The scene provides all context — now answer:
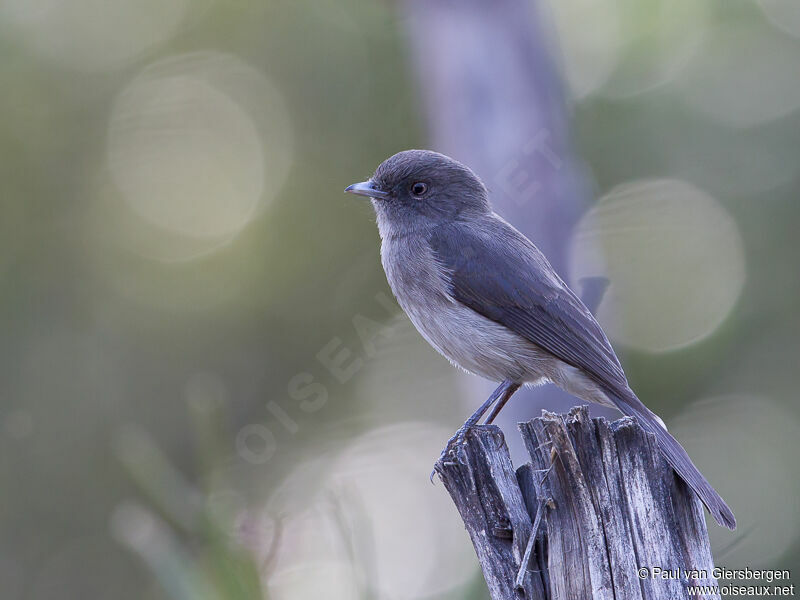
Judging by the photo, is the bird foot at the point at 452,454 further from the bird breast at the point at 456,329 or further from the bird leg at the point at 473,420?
the bird breast at the point at 456,329

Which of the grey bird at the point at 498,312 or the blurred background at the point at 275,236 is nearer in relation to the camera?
the grey bird at the point at 498,312

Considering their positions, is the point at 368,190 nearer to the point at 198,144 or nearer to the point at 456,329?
the point at 456,329

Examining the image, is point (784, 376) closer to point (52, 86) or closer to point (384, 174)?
point (384, 174)

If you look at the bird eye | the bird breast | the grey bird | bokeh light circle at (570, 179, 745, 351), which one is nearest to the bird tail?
the grey bird

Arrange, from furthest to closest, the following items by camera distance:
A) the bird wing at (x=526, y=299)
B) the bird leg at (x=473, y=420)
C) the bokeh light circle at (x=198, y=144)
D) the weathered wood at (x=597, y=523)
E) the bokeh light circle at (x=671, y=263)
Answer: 1. the bokeh light circle at (x=198, y=144)
2. the bokeh light circle at (x=671, y=263)
3. the bird wing at (x=526, y=299)
4. the bird leg at (x=473, y=420)
5. the weathered wood at (x=597, y=523)

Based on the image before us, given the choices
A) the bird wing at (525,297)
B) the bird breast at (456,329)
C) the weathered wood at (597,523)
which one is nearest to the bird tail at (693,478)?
the weathered wood at (597,523)

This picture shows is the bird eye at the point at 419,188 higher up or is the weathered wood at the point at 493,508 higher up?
the bird eye at the point at 419,188

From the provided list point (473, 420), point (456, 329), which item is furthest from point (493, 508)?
point (456, 329)

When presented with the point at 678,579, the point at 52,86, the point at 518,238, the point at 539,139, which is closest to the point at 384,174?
the point at 518,238
